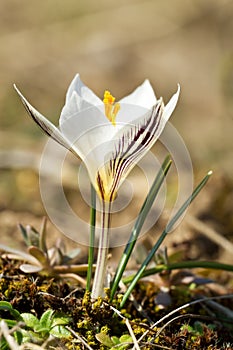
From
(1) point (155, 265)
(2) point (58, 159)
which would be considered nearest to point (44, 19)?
(2) point (58, 159)

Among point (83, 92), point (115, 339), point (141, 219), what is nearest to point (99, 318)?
point (115, 339)

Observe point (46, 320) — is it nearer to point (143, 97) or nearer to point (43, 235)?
point (43, 235)

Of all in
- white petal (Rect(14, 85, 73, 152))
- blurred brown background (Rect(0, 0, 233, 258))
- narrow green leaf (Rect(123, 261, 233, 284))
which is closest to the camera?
white petal (Rect(14, 85, 73, 152))

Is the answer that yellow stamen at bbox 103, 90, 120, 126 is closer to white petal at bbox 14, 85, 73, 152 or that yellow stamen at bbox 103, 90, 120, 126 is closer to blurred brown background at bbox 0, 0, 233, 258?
white petal at bbox 14, 85, 73, 152

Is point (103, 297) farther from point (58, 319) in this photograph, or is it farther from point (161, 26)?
point (161, 26)

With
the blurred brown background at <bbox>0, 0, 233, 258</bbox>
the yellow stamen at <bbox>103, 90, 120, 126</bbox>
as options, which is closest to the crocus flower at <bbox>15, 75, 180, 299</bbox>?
the yellow stamen at <bbox>103, 90, 120, 126</bbox>
